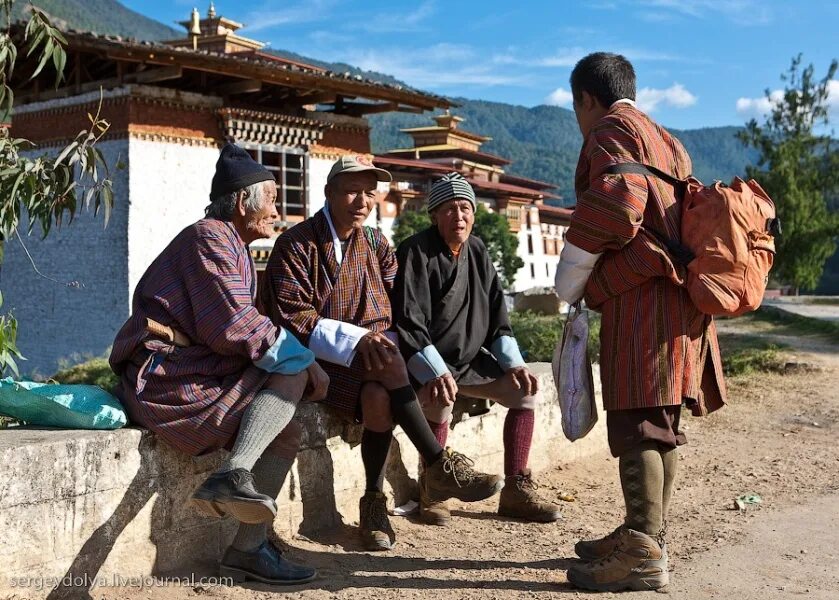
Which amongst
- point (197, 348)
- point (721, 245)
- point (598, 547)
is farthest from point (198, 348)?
point (721, 245)

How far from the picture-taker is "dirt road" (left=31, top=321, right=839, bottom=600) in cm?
347

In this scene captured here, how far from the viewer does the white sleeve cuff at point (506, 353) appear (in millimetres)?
4562

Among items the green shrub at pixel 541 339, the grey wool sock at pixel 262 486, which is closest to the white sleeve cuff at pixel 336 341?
the grey wool sock at pixel 262 486

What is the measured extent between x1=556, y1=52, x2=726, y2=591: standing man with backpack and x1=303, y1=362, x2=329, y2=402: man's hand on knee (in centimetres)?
112

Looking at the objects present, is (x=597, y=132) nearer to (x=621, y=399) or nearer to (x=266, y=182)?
(x=621, y=399)

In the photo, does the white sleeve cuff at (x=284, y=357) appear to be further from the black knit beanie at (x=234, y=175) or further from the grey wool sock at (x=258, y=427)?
the black knit beanie at (x=234, y=175)

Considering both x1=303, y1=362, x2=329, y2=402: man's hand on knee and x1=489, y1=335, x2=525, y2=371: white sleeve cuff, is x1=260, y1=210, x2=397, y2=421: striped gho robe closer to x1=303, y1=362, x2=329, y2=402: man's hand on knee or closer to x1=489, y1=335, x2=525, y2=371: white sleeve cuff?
x1=303, y1=362, x2=329, y2=402: man's hand on knee

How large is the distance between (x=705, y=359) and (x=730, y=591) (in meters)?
0.92

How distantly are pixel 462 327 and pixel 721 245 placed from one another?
1513 millimetres

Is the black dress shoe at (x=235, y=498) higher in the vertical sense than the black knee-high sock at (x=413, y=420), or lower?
lower

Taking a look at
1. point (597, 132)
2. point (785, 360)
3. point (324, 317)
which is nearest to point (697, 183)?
point (597, 132)

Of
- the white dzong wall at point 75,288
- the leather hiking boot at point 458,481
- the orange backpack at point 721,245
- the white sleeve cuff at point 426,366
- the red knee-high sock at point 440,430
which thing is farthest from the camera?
the white dzong wall at point 75,288

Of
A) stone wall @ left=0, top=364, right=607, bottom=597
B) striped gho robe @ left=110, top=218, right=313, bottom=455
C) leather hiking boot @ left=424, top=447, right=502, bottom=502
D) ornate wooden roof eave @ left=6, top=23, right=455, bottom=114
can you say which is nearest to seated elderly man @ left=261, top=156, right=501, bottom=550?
leather hiking boot @ left=424, top=447, right=502, bottom=502

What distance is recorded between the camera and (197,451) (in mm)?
3346
